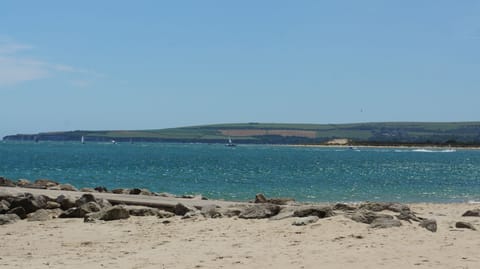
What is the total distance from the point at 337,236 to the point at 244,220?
333cm

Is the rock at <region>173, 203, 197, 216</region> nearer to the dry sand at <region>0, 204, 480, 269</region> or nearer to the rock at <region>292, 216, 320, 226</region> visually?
the dry sand at <region>0, 204, 480, 269</region>

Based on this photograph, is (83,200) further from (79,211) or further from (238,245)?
(238,245)

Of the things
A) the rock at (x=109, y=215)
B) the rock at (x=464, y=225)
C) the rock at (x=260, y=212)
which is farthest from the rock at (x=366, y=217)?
the rock at (x=109, y=215)

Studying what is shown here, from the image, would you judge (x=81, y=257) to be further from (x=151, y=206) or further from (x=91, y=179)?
(x=91, y=179)

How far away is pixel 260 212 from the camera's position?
16.8 m

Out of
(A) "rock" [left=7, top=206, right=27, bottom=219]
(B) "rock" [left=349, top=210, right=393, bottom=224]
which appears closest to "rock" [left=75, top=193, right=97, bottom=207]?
(A) "rock" [left=7, top=206, right=27, bottom=219]

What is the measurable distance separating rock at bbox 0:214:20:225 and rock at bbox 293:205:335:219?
752 cm

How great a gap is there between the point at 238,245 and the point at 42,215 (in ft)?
24.9

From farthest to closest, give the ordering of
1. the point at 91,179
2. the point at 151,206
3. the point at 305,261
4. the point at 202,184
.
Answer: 1. the point at 91,179
2. the point at 202,184
3. the point at 151,206
4. the point at 305,261

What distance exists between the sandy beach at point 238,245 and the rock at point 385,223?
18 cm

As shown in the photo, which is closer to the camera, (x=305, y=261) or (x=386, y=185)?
(x=305, y=261)

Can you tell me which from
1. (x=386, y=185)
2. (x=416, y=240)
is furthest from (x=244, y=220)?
(x=386, y=185)

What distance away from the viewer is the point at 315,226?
14688mm

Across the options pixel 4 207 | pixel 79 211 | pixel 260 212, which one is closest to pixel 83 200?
pixel 79 211
